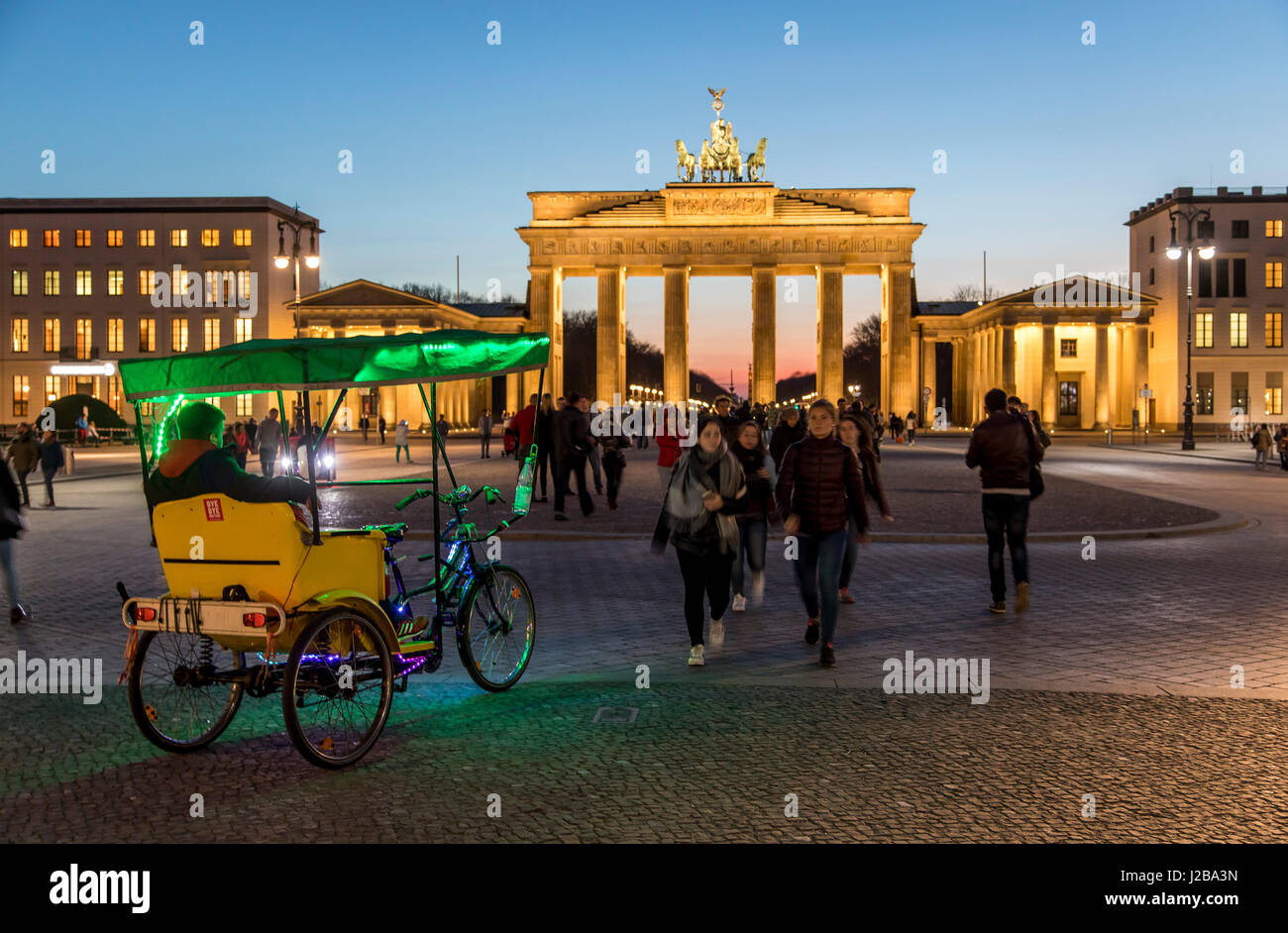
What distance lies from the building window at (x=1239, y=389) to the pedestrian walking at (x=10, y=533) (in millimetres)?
83979

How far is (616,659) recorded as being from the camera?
837cm

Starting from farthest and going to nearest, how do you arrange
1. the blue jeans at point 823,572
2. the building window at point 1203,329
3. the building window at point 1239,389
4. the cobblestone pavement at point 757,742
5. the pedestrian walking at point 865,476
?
the building window at point 1239,389
the building window at point 1203,329
the pedestrian walking at point 865,476
the blue jeans at point 823,572
the cobblestone pavement at point 757,742

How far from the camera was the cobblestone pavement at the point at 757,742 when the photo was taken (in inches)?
195

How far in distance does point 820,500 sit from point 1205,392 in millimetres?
81326

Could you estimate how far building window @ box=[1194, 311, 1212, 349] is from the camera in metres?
80.0

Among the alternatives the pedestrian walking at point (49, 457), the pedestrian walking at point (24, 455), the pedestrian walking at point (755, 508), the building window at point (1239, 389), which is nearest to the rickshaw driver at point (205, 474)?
the pedestrian walking at point (755, 508)

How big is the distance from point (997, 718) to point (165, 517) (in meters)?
4.67

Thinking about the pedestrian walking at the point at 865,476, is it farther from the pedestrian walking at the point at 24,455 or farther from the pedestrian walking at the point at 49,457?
the pedestrian walking at the point at 49,457

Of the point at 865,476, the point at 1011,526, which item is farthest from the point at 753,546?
the point at 1011,526

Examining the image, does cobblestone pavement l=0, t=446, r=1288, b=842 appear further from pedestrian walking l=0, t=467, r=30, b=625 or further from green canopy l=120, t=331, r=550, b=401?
green canopy l=120, t=331, r=550, b=401

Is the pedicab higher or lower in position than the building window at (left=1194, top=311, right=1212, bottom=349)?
lower

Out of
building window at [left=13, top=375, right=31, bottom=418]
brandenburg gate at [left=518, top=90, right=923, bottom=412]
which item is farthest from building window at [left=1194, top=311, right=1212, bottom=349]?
building window at [left=13, top=375, right=31, bottom=418]

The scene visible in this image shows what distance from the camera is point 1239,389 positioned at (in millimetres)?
80250

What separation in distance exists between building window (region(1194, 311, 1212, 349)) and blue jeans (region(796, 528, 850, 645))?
3169 inches
